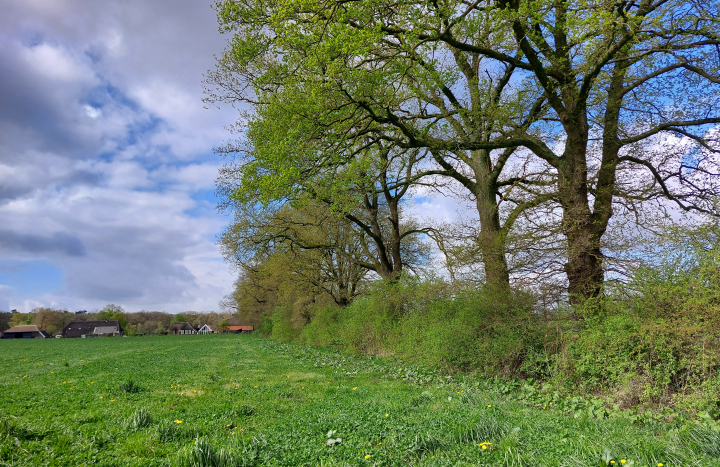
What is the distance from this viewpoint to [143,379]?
10492 mm

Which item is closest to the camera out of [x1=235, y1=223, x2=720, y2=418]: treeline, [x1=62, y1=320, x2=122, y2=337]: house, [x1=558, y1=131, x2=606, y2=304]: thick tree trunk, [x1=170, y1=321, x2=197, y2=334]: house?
[x1=235, y1=223, x2=720, y2=418]: treeline

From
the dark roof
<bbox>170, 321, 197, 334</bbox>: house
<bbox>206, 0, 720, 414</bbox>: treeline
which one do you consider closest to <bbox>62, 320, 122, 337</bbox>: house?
<bbox>170, 321, 197, 334</bbox>: house

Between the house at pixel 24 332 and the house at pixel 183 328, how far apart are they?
34.0m

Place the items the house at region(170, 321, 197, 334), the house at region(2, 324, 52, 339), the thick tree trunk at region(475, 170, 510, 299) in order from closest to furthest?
the thick tree trunk at region(475, 170, 510, 299) < the house at region(2, 324, 52, 339) < the house at region(170, 321, 197, 334)

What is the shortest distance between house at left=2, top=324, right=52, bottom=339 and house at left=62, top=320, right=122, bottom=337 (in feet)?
20.8

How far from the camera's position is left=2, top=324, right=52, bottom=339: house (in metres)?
105

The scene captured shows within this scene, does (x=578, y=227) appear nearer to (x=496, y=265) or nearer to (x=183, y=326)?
(x=496, y=265)

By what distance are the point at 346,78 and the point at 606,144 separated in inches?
326

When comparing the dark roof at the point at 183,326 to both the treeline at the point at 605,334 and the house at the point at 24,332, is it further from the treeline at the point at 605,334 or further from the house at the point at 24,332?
the treeline at the point at 605,334

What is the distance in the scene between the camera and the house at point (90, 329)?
106 metres

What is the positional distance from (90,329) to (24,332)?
16935mm

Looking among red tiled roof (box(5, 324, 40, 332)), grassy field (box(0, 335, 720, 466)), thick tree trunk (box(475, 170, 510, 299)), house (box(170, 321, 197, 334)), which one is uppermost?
thick tree trunk (box(475, 170, 510, 299))

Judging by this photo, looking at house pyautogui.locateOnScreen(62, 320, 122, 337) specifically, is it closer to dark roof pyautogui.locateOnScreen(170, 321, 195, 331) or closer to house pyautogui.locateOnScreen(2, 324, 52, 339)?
house pyautogui.locateOnScreen(2, 324, 52, 339)

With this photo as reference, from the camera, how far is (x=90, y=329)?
10769cm
